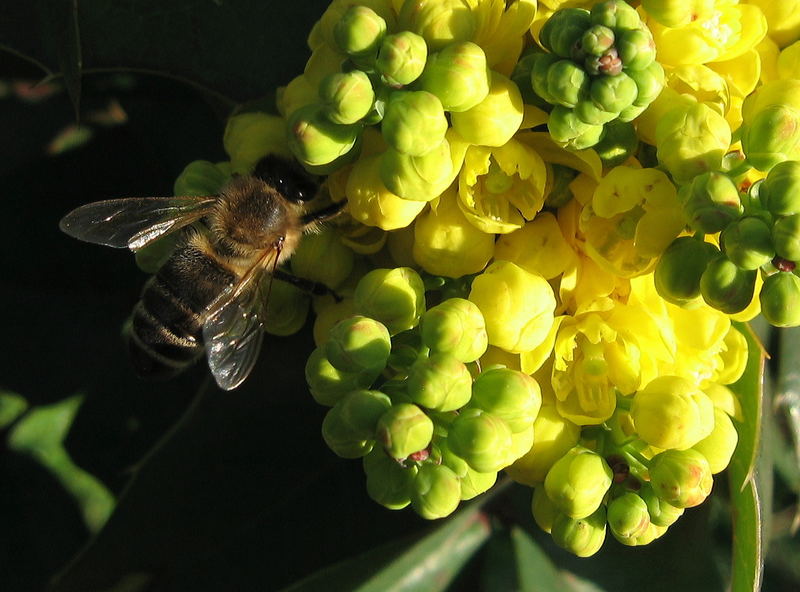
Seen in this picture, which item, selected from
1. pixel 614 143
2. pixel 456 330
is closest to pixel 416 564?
pixel 456 330

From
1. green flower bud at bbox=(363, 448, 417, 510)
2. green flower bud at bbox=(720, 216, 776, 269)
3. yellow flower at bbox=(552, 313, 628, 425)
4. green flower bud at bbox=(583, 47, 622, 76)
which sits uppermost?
green flower bud at bbox=(583, 47, 622, 76)

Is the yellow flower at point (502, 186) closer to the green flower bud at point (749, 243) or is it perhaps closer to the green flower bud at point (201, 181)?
the green flower bud at point (749, 243)

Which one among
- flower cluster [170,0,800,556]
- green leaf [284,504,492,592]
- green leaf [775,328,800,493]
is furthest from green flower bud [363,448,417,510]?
green leaf [775,328,800,493]

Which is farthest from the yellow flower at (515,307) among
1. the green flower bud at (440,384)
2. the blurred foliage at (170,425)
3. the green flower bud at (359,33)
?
the blurred foliage at (170,425)

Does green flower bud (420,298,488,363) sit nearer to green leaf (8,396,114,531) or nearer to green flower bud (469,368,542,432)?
green flower bud (469,368,542,432)

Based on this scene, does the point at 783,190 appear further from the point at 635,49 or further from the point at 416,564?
the point at 416,564
